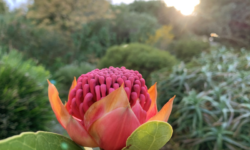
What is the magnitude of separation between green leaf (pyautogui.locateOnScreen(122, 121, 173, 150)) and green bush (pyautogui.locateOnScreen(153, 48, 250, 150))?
1025 millimetres

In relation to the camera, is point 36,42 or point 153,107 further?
point 36,42

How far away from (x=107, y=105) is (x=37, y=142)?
0.12 m

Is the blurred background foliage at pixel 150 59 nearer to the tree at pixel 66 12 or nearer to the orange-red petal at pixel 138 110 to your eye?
the tree at pixel 66 12

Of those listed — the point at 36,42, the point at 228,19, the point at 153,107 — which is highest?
the point at 36,42

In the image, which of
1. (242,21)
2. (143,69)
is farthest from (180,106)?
(242,21)

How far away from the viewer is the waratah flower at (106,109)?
0.30 metres

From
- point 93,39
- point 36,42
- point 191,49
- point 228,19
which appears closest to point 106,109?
point 228,19

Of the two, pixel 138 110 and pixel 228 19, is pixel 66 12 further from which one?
pixel 138 110

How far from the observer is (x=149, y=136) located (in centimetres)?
27

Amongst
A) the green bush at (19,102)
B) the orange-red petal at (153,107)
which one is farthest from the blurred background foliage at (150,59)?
the orange-red petal at (153,107)

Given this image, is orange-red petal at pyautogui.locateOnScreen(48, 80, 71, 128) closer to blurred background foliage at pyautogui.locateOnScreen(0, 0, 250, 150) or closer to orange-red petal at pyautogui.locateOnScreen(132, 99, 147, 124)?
orange-red petal at pyautogui.locateOnScreen(132, 99, 147, 124)

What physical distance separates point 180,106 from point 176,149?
0.32 m

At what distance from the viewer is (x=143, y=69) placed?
10.8 feet

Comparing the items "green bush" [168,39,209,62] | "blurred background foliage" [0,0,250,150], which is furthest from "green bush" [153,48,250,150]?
"green bush" [168,39,209,62]
